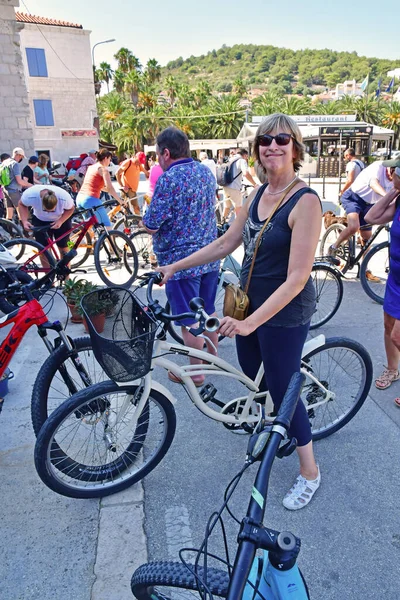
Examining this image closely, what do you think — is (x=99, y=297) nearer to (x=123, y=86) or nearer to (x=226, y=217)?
(x=226, y=217)

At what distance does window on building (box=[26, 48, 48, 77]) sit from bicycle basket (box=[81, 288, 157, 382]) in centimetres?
3839

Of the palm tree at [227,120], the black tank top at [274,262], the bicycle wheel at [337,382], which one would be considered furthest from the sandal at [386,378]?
the palm tree at [227,120]

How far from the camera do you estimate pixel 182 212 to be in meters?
3.33

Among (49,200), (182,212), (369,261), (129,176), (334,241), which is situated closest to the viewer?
(182,212)

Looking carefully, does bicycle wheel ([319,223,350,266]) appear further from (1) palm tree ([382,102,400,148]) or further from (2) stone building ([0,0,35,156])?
(1) palm tree ([382,102,400,148])

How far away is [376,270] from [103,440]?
5.09 meters

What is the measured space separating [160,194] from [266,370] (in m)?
1.61

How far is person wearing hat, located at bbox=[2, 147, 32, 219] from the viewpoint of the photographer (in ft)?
31.9

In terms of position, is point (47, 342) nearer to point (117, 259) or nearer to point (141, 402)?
point (141, 402)

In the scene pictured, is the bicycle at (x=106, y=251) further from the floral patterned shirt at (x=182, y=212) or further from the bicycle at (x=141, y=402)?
the bicycle at (x=141, y=402)

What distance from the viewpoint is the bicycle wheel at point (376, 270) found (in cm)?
552

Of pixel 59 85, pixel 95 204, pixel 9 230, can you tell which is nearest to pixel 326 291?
pixel 95 204

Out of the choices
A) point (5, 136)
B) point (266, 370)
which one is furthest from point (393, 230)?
point (5, 136)

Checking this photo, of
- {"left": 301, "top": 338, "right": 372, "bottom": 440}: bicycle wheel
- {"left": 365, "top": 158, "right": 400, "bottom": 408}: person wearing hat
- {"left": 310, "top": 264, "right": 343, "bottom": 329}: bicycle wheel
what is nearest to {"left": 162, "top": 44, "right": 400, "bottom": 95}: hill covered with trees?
{"left": 310, "top": 264, "right": 343, "bottom": 329}: bicycle wheel
